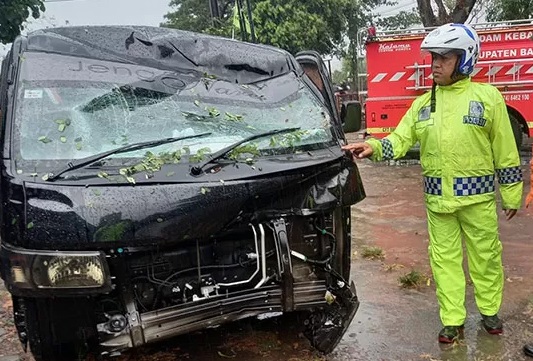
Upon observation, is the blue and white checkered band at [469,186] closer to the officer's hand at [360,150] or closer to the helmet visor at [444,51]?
the officer's hand at [360,150]

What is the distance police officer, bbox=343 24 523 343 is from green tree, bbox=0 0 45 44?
5870mm

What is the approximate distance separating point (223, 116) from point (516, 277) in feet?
8.83

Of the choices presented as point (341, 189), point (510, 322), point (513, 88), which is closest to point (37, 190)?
point (341, 189)

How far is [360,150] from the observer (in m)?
3.31

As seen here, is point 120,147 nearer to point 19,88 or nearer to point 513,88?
point 19,88

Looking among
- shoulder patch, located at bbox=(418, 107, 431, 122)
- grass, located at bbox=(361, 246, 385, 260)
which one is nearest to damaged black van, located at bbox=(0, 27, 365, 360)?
shoulder patch, located at bbox=(418, 107, 431, 122)

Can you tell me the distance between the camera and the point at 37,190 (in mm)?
2436

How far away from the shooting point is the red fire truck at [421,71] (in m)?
9.71

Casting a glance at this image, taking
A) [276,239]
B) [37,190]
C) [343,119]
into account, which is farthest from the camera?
[343,119]

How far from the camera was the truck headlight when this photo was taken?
237 centimetres

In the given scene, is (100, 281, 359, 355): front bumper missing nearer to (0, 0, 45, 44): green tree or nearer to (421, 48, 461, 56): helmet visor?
(421, 48, 461, 56): helmet visor

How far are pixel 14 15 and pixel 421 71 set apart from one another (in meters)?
6.38

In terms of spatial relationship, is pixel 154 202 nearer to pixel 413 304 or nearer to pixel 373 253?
pixel 413 304

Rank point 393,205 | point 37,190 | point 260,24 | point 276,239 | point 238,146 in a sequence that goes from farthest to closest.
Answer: point 260,24 → point 393,205 → point 238,146 → point 276,239 → point 37,190
